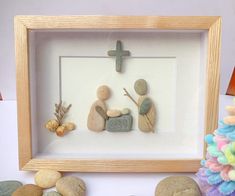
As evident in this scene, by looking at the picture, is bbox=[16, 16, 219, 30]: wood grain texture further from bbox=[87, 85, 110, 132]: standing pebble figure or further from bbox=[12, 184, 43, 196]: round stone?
bbox=[12, 184, 43, 196]: round stone

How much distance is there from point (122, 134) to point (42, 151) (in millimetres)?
120

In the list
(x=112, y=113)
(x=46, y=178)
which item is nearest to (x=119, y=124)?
(x=112, y=113)

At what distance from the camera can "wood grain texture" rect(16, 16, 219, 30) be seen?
0.37m

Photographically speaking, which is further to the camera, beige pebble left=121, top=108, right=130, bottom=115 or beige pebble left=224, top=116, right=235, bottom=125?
beige pebble left=121, top=108, right=130, bottom=115

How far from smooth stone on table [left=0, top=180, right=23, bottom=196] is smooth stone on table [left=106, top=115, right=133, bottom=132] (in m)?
0.15

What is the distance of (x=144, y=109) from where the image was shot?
400 mm

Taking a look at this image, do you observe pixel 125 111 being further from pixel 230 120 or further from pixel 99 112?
pixel 230 120

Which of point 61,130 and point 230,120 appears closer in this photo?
point 230,120

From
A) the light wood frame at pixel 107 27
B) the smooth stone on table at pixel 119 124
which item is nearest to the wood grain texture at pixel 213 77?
the light wood frame at pixel 107 27

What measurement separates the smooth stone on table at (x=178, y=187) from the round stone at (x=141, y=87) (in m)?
0.12

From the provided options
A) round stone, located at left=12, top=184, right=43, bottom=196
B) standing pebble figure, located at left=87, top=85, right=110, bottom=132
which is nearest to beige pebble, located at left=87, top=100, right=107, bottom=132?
standing pebble figure, located at left=87, top=85, right=110, bottom=132

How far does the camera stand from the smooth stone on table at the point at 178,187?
0.34 m

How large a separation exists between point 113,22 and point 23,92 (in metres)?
0.15

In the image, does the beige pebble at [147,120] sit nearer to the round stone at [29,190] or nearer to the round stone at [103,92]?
the round stone at [103,92]
